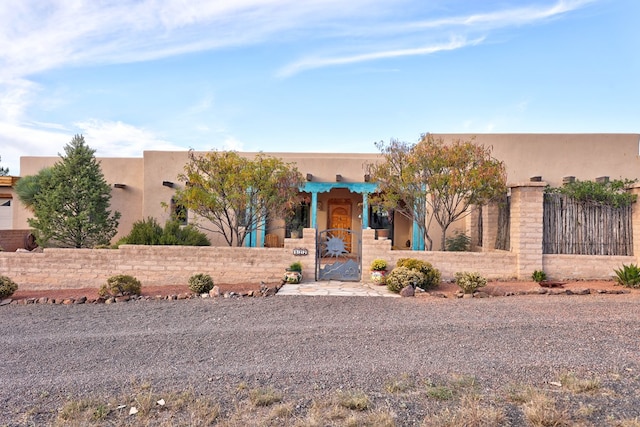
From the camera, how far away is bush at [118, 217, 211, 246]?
11961 millimetres

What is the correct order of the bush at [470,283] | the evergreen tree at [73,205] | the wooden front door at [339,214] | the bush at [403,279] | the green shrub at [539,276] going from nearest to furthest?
the bush at [470,283]
the bush at [403,279]
the green shrub at [539,276]
the evergreen tree at [73,205]
the wooden front door at [339,214]

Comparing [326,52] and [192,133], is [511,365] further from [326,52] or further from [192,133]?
[192,133]

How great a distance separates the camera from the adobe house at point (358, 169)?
15523mm

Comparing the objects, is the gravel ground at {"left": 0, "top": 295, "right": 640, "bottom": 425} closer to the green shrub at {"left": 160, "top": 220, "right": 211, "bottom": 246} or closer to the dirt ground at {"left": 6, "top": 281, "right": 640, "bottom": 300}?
the dirt ground at {"left": 6, "top": 281, "right": 640, "bottom": 300}

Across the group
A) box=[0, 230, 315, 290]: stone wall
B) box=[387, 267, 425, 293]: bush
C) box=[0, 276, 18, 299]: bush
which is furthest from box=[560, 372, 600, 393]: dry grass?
box=[0, 276, 18, 299]: bush

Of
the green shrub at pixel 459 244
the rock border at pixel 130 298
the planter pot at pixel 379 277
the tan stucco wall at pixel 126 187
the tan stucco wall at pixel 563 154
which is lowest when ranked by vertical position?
the rock border at pixel 130 298

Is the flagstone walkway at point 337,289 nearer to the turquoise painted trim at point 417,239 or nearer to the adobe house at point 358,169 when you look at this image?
the adobe house at point 358,169

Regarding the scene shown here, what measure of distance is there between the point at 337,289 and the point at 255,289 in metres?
1.95

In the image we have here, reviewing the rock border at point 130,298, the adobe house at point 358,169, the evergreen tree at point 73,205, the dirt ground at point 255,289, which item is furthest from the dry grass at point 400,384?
the evergreen tree at point 73,205

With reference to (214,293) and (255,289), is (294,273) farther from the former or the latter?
(214,293)

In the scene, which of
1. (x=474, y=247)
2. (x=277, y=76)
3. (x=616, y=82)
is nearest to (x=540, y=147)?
(x=616, y=82)

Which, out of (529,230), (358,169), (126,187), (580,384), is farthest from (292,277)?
(126,187)

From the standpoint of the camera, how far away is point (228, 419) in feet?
10.7

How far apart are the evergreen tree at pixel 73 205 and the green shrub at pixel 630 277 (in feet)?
50.1
